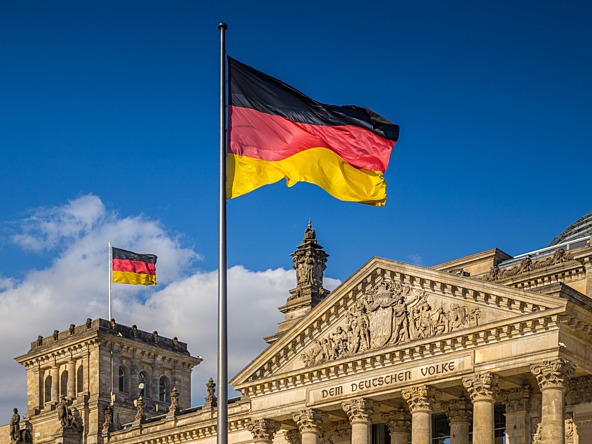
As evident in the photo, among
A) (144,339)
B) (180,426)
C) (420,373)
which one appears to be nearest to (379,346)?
(420,373)

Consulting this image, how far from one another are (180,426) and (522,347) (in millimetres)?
30146

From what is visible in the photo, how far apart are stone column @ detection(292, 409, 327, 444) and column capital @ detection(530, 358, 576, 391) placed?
13.5 m

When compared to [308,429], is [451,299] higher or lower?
higher

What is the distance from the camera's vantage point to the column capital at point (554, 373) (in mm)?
48188

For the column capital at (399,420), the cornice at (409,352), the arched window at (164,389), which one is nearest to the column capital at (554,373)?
the cornice at (409,352)

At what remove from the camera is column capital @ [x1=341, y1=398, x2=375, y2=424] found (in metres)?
55.8

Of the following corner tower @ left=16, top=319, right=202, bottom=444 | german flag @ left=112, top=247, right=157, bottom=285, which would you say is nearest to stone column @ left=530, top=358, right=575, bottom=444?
corner tower @ left=16, top=319, right=202, bottom=444

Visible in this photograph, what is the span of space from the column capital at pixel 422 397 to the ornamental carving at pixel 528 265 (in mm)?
8824

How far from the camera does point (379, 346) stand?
55.2 metres

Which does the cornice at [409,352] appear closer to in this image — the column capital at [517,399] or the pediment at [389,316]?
the pediment at [389,316]

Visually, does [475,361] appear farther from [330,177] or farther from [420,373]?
[330,177]

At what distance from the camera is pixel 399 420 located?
2299 inches

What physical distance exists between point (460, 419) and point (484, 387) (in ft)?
18.7

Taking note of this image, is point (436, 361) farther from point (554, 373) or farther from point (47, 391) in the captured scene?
point (47, 391)
